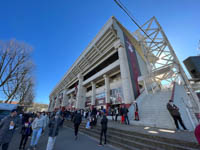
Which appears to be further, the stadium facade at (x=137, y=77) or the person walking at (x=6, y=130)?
the stadium facade at (x=137, y=77)

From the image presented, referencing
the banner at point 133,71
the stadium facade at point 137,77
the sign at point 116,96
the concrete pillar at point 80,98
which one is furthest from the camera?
the concrete pillar at point 80,98

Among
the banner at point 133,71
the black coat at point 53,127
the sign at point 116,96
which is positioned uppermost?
the banner at point 133,71

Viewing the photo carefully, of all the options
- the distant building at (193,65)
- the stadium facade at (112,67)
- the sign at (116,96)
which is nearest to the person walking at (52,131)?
the stadium facade at (112,67)

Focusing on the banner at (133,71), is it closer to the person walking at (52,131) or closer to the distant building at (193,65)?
the distant building at (193,65)

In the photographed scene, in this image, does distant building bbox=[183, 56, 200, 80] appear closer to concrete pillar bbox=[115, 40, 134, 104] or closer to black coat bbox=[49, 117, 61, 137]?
concrete pillar bbox=[115, 40, 134, 104]

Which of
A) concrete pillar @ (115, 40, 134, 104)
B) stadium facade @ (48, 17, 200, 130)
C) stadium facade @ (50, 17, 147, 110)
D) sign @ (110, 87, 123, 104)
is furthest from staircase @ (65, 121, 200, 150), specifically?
sign @ (110, 87, 123, 104)

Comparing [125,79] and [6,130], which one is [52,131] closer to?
[6,130]

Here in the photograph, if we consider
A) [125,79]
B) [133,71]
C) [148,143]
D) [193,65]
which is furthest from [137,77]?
[148,143]

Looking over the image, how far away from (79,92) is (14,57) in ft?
47.9

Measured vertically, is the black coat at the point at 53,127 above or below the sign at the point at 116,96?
below

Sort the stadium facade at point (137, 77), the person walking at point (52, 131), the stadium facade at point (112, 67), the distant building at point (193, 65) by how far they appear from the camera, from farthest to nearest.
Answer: the distant building at point (193, 65), the stadium facade at point (112, 67), the stadium facade at point (137, 77), the person walking at point (52, 131)

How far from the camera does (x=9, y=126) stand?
271 centimetres

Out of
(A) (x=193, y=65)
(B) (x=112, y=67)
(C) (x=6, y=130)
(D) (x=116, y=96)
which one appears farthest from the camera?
(B) (x=112, y=67)

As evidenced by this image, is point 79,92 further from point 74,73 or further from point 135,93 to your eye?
point 135,93
